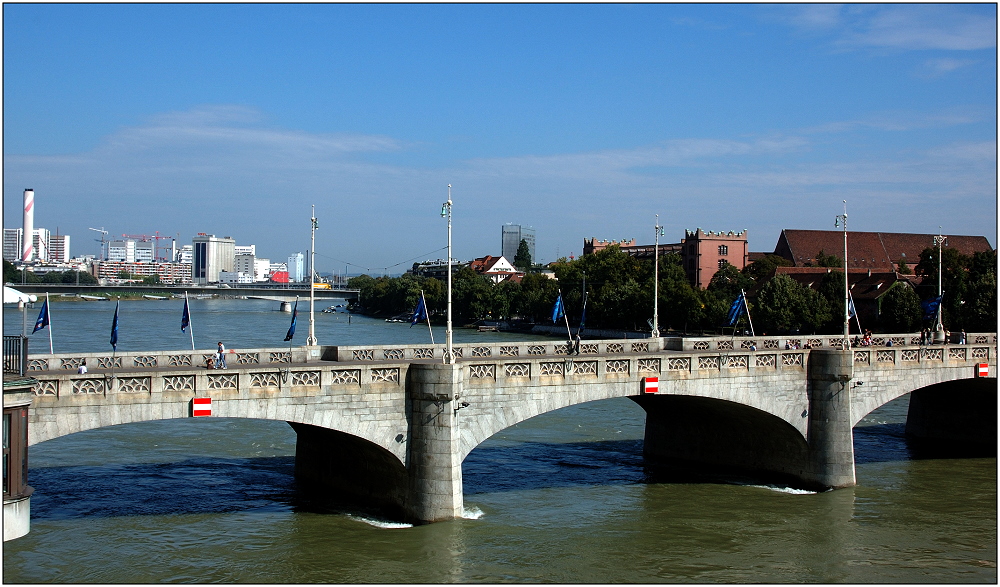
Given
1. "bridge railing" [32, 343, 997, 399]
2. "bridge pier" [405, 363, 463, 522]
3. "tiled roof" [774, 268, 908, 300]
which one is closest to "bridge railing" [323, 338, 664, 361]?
"bridge railing" [32, 343, 997, 399]

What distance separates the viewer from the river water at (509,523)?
982 inches

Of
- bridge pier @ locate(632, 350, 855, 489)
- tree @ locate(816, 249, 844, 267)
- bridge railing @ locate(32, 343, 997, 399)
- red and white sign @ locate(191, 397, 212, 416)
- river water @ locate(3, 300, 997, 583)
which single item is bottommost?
river water @ locate(3, 300, 997, 583)

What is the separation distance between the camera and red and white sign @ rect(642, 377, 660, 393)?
31.2m

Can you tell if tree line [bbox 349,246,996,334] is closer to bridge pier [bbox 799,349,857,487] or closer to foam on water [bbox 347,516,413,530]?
bridge pier [bbox 799,349,857,487]

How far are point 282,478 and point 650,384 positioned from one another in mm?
13493

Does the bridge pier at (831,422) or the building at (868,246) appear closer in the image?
the bridge pier at (831,422)

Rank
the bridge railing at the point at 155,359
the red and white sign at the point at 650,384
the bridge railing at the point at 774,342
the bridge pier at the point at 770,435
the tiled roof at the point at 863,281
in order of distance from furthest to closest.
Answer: the tiled roof at the point at 863,281, the bridge railing at the point at 774,342, the bridge pier at the point at 770,435, the red and white sign at the point at 650,384, the bridge railing at the point at 155,359

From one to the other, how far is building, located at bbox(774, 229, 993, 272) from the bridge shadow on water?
117127 millimetres

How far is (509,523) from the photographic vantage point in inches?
1151

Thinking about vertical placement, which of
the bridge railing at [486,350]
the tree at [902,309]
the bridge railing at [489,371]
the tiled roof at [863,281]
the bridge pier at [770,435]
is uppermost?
the tiled roof at [863,281]

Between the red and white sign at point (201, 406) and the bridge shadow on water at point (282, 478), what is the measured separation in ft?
21.3

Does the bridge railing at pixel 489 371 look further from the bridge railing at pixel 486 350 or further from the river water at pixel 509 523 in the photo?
the river water at pixel 509 523

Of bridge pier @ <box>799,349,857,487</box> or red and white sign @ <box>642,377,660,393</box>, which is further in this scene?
bridge pier @ <box>799,349,857,487</box>

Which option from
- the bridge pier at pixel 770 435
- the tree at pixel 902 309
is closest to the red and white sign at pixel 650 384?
the bridge pier at pixel 770 435
